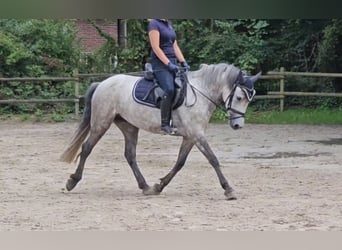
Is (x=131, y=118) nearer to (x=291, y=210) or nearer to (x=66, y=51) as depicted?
(x=291, y=210)

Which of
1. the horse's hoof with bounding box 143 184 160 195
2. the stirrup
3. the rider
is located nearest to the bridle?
the rider

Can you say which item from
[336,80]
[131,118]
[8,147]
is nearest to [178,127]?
[131,118]

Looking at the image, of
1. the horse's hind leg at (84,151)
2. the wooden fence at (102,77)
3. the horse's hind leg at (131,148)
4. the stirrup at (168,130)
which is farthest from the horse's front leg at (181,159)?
the wooden fence at (102,77)

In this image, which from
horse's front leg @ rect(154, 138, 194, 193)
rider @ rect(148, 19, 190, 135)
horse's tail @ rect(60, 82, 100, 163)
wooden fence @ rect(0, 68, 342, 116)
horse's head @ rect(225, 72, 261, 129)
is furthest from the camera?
wooden fence @ rect(0, 68, 342, 116)

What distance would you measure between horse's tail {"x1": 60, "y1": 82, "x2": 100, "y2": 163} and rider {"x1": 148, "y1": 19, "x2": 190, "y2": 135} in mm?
853

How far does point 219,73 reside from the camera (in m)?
5.97

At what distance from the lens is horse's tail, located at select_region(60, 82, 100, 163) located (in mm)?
6301

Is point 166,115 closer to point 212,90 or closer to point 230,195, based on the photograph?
point 212,90

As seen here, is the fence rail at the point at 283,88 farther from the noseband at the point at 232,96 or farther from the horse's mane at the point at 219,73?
the noseband at the point at 232,96

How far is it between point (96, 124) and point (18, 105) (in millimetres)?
9609

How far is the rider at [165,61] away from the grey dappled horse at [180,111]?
12 cm

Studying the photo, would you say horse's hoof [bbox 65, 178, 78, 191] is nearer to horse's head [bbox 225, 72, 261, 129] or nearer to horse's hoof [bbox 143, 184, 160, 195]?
horse's hoof [bbox 143, 184, 160, 195]

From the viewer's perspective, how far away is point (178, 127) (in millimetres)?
6012

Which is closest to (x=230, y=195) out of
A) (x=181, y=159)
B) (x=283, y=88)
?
(x=181, y=159)
